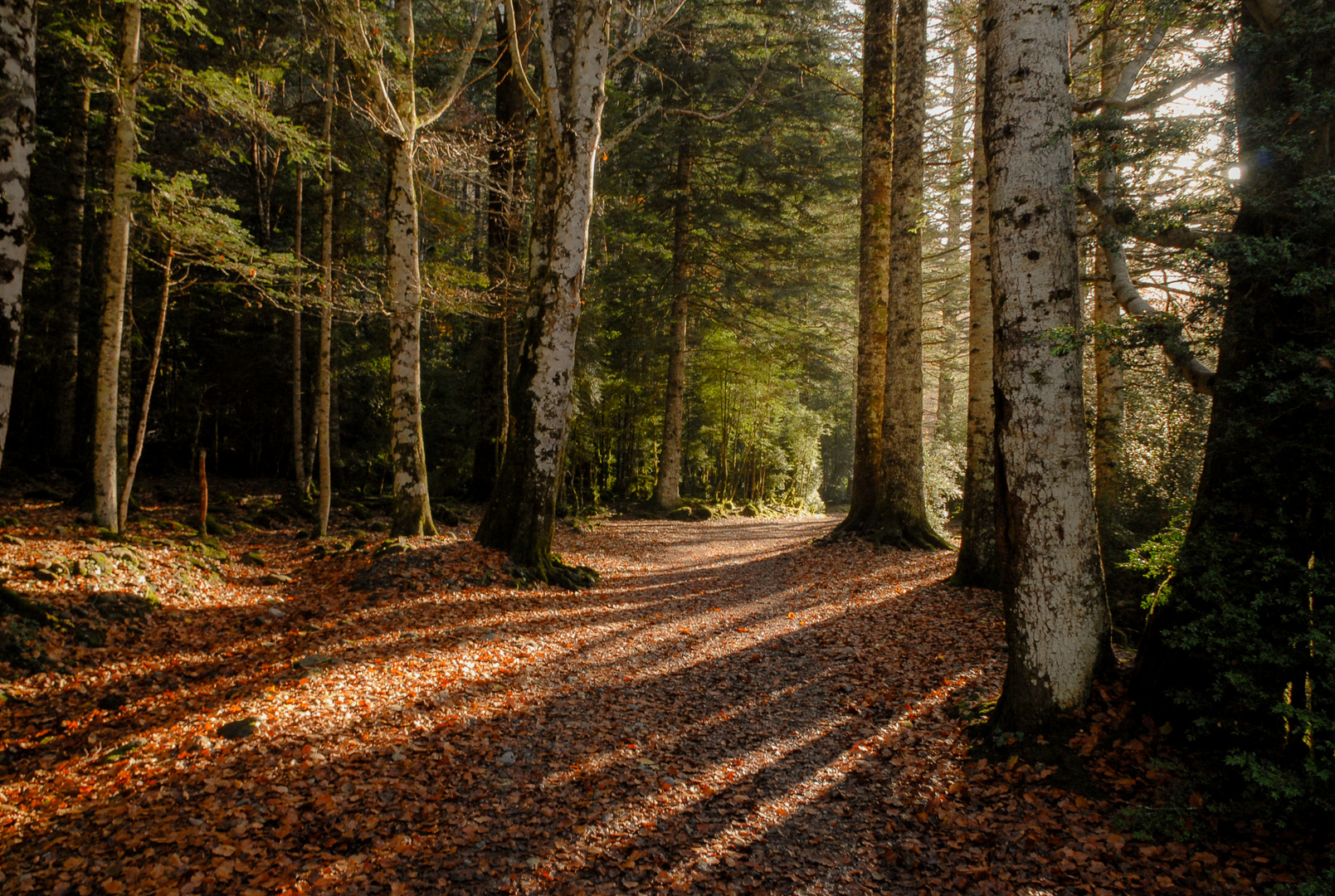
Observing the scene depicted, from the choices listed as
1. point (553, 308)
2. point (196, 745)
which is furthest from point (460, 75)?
point (196, 745)

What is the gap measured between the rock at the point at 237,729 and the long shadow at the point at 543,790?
0.49 feet

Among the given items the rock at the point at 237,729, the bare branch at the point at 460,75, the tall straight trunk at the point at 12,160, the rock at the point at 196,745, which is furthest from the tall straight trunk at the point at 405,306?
the rock at the point at 196,745

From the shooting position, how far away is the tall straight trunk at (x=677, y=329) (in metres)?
17.5

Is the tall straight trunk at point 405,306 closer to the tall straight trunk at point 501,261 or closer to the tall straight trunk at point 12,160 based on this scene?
the tall straight trunk at point 501,261

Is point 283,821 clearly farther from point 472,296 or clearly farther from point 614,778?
point 472,296

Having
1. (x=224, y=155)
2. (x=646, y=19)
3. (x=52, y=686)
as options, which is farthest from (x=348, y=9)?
(x=52, y=686)

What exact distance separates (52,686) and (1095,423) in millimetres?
10985

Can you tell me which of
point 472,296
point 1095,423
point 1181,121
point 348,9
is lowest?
point 1095,423

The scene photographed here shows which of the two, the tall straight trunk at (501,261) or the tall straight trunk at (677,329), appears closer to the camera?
the tall straight trunk at (501,261)

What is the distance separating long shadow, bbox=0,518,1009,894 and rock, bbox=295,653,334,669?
28 cm

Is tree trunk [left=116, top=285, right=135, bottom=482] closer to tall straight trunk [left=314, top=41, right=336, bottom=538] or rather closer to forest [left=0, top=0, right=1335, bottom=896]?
forest [left=0, top=0, right=1335, bottom=896]

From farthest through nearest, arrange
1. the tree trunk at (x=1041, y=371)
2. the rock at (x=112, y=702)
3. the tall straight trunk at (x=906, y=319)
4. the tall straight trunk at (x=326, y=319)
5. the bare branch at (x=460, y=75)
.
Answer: the tall straight trunk at (x=906, y=319) → the tall straight trunk at (x=326, y=319) → the bare branch at (x=460, y=75) → the rock at (x=112, y=702) → the tree trunk at (x=1041, y=371)

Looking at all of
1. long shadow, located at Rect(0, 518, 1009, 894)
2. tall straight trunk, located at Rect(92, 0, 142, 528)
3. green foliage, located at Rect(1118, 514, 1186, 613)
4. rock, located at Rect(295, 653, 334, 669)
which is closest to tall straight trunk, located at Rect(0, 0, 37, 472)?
rock, located at Rect(295, 653, 334, 669)

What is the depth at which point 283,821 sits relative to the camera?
3.16 meters
